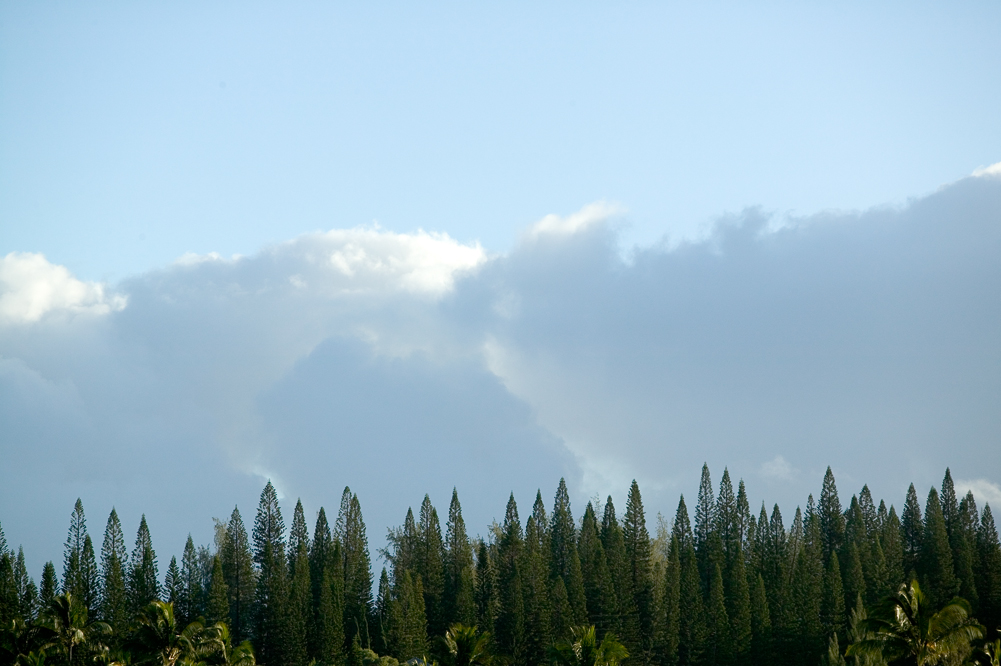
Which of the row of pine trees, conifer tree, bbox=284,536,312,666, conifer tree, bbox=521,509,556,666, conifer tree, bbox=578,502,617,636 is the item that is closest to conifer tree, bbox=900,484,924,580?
the row of pine trees

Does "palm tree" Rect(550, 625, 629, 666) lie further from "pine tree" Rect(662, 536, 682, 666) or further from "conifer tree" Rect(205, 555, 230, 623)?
"conifer tree" Rect(205, 555, 230, 623)

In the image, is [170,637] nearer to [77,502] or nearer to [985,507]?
[77,502]

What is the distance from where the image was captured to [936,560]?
100312 millimetres

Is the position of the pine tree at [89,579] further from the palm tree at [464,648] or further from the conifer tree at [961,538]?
the conifer tree at [961,538]

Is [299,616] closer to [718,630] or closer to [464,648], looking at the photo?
[718,630]

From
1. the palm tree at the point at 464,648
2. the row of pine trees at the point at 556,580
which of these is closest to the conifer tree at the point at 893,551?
the row of pine trees at the point at 556,580

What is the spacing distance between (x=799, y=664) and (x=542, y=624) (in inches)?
754

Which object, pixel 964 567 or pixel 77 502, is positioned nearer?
pixel 77 502

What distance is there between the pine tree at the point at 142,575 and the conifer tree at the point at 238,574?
19.7 feet

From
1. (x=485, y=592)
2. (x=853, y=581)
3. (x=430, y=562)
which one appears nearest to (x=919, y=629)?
(x=485, y=592)

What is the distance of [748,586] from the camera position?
3531 inches

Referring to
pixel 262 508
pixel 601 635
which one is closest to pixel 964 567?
pixel 601 635

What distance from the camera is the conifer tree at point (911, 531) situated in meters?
105

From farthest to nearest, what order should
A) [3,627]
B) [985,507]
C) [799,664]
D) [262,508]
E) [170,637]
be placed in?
[985,507] < [262,508] < [799,664] < [3,627] < [170,637]
